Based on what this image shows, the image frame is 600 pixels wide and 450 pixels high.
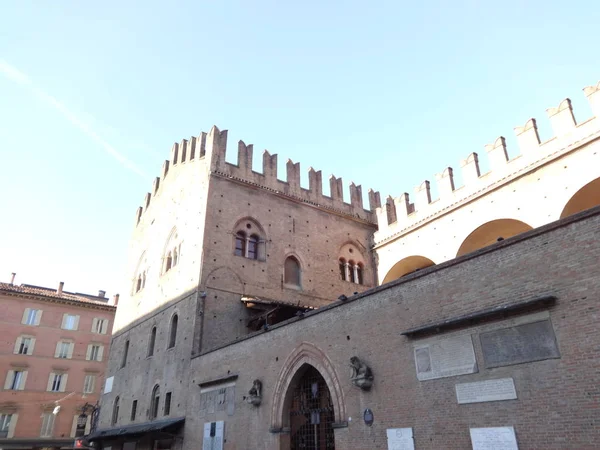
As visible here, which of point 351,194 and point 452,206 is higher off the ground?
point 351,194

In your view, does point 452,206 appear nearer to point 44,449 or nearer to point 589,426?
point 589,426

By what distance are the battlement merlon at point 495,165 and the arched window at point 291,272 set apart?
141 inches

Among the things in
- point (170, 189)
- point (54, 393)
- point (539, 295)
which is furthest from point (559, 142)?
point (54, 393)

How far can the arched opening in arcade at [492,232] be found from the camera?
43.6ft

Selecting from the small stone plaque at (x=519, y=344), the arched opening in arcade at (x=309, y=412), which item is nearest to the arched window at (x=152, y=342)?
the arched opening in arcade at (x=309, y=412)

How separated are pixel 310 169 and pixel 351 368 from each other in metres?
11.7

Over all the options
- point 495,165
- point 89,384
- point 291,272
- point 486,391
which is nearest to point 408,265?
point 291,272

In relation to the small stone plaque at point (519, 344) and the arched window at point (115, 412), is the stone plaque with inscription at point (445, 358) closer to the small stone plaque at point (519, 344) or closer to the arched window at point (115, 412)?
the small stone plaque at point (519, 344)

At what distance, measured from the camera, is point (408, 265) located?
17.0 m

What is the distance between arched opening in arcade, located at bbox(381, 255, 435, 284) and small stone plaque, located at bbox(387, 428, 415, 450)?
9.32 m

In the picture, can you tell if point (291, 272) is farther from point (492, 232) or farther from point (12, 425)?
point (12, 425)

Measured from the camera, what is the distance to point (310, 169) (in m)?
19.0

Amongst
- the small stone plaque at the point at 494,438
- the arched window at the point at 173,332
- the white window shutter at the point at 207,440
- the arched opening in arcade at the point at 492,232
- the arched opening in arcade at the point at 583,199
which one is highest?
the arched opening in arcade at the point at 492,232

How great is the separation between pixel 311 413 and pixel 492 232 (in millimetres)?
7944
